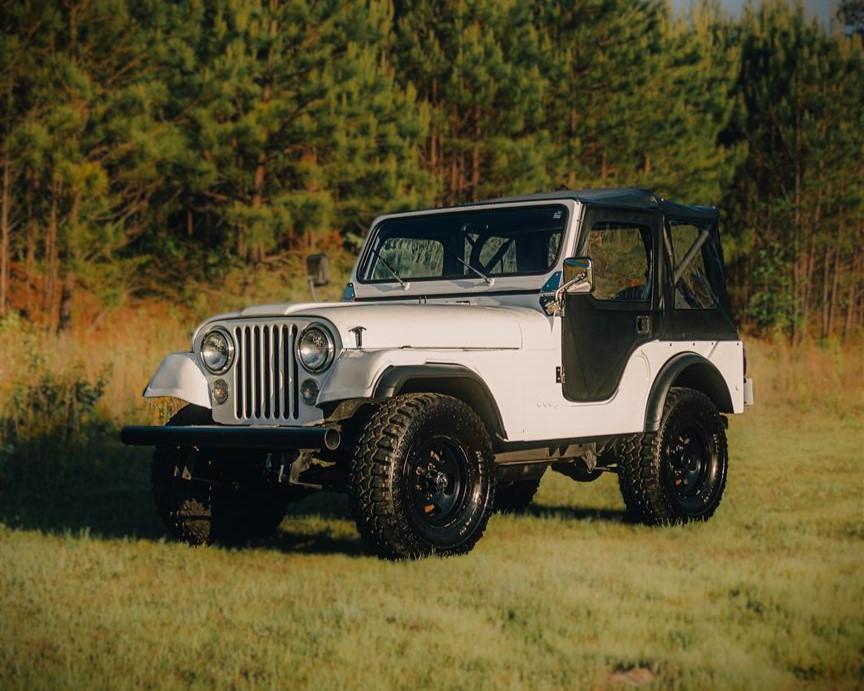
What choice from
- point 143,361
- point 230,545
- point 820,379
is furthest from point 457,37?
point 230,545

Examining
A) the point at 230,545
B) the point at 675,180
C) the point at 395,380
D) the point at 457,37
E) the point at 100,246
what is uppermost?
the point at 457,37

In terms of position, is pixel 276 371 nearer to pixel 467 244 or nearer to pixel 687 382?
pixel 467 244

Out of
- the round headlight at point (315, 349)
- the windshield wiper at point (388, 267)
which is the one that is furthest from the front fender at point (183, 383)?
the windshield wiper at point (388, 267)

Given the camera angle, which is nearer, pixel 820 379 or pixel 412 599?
pixel 412 599

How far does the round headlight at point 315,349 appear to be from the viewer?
21.1 feet

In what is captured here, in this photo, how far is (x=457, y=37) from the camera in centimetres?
2773

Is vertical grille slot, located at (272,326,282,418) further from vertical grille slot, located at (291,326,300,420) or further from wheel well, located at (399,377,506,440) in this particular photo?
wheel well, located at (399,377,506,440)

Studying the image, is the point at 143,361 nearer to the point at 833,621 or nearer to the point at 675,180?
the point at 833,621

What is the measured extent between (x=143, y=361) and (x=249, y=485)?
8.08m

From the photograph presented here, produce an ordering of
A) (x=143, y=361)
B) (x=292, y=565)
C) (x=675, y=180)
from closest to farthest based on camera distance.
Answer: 1. (x=292, y=565)
2. (x=143, y=361)
3. (x=675, y=180)

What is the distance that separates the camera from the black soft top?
310 inches

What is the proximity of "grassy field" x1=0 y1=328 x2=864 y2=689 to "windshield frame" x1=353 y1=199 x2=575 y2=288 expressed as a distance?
166 centimetres

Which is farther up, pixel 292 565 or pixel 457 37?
pixel 457 37

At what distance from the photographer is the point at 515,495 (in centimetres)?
907
